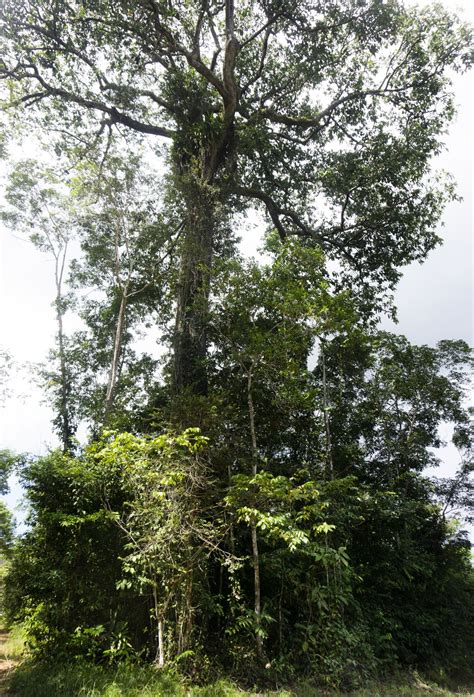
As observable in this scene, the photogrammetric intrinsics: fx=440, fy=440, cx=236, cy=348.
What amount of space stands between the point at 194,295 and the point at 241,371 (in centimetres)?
165

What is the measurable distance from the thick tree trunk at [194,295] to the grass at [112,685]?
366 cm

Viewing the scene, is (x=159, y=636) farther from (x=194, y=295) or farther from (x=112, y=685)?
(x=194, y=295)

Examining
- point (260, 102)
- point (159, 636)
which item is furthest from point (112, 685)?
point (260, 102)

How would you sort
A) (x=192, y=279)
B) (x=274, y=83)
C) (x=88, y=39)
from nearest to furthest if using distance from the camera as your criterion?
(x=192, y=279) → (x=88, y=39) → (x=274, y=83)

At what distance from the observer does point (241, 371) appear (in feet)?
23.6

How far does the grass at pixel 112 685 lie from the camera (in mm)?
4195

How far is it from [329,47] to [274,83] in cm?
143

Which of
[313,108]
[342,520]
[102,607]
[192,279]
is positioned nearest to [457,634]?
[342,520]

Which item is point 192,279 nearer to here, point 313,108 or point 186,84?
point 186,84

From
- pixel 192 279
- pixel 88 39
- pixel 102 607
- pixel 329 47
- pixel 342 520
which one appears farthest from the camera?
pixel 329 47

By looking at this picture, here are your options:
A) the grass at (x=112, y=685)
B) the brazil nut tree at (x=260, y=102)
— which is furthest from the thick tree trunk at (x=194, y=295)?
the grass at (x=112, y=685)

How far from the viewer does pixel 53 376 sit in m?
11.5

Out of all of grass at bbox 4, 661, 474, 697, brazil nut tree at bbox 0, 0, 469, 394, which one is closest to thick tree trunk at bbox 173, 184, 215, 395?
brazil nut tree at bbox 0, 0, 469, 394

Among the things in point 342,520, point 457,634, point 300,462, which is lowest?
point 457,634
